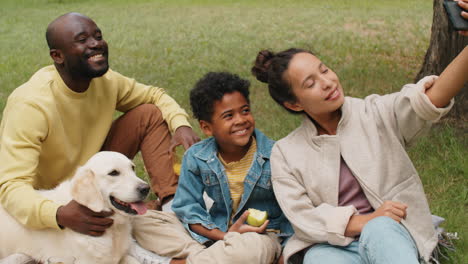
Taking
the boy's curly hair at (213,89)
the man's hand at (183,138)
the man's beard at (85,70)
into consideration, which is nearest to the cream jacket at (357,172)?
the boy's curly hair at (213,89)

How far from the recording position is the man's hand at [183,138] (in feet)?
13.4

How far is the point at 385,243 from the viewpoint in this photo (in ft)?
9.20

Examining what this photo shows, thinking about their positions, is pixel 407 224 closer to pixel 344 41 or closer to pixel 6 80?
pixel 6 80

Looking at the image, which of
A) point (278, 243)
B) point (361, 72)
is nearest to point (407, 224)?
point (278, 243)

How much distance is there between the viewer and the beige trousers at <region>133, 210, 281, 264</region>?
335cm

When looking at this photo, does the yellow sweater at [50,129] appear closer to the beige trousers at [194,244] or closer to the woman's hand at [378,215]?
the beige trousers at [194,244]

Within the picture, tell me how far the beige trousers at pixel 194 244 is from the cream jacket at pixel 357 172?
15 cm

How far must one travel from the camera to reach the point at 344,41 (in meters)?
10.6

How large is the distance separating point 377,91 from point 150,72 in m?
3.44

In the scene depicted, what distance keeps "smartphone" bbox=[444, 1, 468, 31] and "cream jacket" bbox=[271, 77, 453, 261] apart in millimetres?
419

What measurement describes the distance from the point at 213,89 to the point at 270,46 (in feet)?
24.7

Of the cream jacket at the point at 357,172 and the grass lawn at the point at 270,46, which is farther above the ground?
the cream jacket at the point at 357,172

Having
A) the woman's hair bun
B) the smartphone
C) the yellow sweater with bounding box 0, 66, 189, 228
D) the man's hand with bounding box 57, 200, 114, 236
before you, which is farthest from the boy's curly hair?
the smartphone

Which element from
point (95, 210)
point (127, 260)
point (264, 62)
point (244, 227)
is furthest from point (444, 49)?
point (95, 210)
